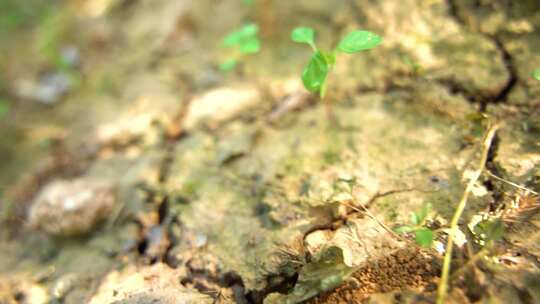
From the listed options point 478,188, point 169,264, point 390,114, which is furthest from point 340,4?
point 169,264

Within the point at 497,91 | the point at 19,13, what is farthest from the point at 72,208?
the point at 19,13

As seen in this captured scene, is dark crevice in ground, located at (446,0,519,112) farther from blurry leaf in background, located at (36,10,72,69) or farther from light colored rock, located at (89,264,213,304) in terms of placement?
blurry leaf in background, located at (36,10,72,69)

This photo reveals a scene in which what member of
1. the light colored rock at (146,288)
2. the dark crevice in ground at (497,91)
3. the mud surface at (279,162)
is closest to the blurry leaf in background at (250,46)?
the mud surface at (279,162)

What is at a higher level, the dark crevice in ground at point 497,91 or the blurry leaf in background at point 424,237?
the dark crevice in ground at point 497,91

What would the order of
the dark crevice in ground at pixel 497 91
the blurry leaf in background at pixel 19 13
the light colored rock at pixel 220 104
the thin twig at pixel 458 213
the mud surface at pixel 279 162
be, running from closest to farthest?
the thin twig at pixel 458 213, the mud surface at pixel 279 162, the dark crevice in ground at pixel 497 91, the light colored rock at pixel 220 104, the blurry leaf in background at pixel 19 13

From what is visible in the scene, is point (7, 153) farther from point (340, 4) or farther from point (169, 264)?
point (340, 4)

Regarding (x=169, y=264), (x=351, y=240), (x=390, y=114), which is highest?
(x=390, y=114)

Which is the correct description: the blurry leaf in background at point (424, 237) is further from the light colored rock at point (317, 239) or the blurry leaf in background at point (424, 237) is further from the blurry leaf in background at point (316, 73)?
the blurry leaf in background at point (316, 73)

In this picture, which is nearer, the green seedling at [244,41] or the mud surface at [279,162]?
the mud surface at [279,162]
